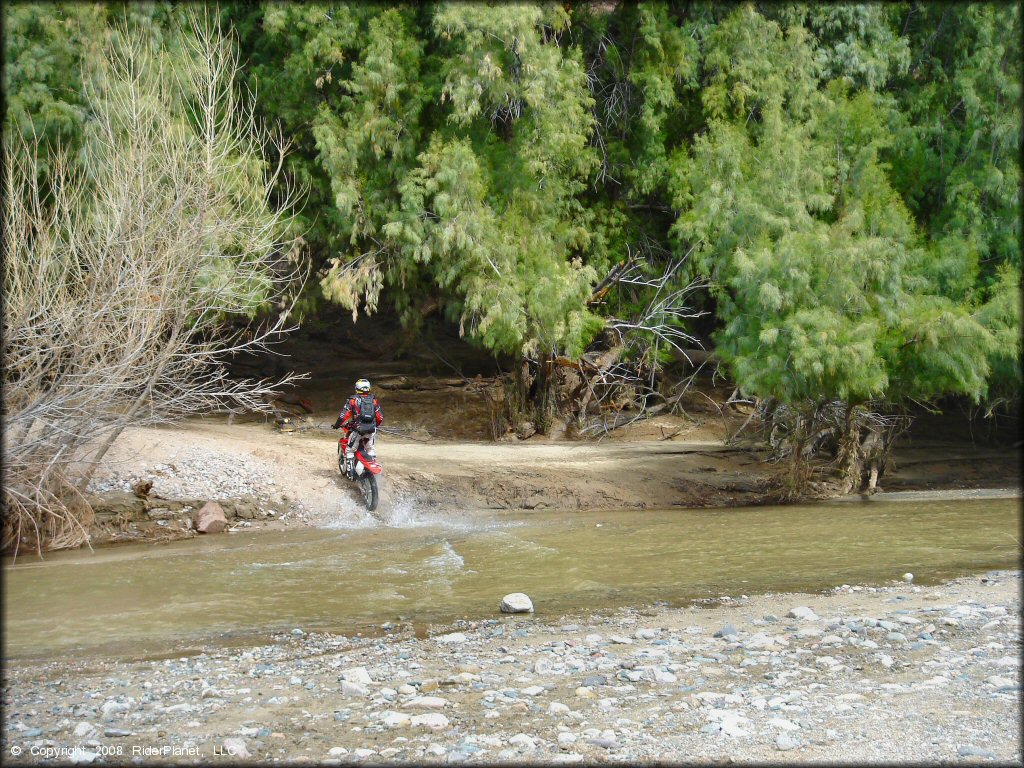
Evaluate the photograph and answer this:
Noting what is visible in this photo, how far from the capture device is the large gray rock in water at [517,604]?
31.7ft

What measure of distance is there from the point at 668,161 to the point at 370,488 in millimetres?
9905

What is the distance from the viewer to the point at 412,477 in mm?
16438

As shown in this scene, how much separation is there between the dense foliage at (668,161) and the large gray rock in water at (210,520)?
555cm

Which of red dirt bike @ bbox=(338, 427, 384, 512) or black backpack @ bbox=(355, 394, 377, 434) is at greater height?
black backpack @ bbox=(355, 394, 377, 434)

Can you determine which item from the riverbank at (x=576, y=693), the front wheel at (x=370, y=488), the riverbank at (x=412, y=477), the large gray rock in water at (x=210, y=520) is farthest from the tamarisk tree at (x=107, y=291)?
the riverbank at (x=576, y=693)

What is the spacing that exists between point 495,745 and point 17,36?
49.7ft

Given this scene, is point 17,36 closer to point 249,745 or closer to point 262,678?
point 262,678

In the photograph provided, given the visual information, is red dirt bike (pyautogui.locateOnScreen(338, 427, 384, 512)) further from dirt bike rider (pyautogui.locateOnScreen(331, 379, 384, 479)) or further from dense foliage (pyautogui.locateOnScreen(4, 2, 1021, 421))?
dense foliage (pyautogui.locateOnScreen(4, 2, 1021, 421))

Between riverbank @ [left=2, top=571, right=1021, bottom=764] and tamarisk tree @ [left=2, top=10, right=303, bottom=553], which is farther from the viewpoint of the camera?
tamarisk tree @ [left=2, top=10, right=303, bottom=553]

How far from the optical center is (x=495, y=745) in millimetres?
5844

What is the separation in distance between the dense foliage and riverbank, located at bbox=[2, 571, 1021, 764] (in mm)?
7335

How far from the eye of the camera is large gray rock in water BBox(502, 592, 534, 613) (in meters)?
9.65

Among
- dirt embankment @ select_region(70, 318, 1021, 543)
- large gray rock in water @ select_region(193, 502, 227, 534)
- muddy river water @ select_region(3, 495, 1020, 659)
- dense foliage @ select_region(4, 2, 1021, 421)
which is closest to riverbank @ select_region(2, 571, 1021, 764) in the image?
muddy river water @ select_region(3, 495, 1020, 659)

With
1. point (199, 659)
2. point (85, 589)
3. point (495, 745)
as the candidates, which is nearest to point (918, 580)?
point (495, 745)
